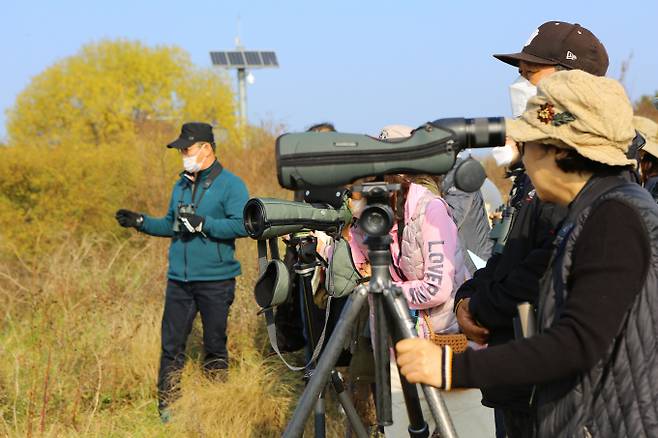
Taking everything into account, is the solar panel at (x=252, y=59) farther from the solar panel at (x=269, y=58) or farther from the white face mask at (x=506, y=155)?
the white face mask at (x=506, y=155)

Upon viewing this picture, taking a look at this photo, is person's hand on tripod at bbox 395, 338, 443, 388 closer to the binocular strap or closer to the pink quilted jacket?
the binocular strap

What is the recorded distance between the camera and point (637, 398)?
1.98 metres

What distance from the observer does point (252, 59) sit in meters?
39.2

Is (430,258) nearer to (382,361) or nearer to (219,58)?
(382,361)

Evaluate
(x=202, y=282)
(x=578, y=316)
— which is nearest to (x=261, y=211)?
(x=578, y=316)

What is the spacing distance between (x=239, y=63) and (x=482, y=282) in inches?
1453

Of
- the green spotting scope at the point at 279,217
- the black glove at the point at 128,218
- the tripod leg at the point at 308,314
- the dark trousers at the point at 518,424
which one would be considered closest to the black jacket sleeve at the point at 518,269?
Answer: the dark trousers at the point at 518,424

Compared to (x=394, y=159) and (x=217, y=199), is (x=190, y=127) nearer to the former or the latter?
(x=217, y=199)

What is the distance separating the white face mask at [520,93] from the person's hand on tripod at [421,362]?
1.57 m

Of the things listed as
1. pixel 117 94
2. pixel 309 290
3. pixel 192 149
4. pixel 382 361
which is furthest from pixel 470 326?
pixel 117 94

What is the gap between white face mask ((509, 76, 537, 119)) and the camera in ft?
11.1

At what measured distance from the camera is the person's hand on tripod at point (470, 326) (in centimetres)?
262

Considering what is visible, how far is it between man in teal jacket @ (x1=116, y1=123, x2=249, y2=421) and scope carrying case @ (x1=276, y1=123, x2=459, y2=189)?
3.62 meters

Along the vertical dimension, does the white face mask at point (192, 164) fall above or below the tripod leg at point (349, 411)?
above
